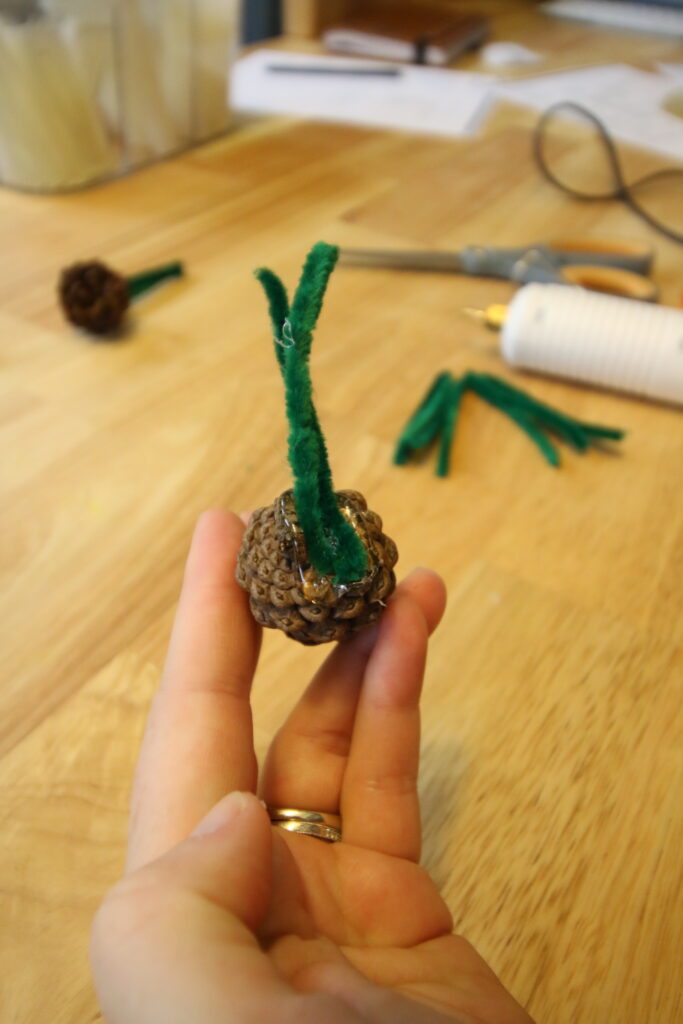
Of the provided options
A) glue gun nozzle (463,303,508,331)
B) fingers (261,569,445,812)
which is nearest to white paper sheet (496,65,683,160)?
glue gun nozzle (463,303,508,331)

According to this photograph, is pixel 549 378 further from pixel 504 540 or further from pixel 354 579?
pixel 354 579

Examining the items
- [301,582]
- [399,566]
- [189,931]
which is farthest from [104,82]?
[189,931]

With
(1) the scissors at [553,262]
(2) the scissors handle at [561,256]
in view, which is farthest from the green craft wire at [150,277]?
(2) the scissors handle at [561,256]

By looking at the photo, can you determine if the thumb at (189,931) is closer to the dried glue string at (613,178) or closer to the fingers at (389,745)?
the fingers at (389,745)

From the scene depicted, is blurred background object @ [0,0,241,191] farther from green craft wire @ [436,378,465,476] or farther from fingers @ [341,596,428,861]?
fingers @ [341,596,428,861]

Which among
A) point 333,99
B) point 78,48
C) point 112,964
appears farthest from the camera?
point 333,99

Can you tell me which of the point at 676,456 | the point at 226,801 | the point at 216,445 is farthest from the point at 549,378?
the point at 226,801
